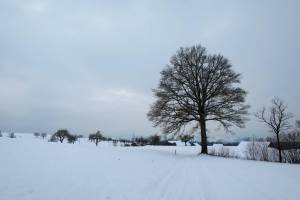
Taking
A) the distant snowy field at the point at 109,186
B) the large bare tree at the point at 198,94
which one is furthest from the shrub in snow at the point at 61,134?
the distant snowy field at the point at 109,186

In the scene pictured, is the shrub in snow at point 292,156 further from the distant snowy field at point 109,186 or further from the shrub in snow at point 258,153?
the distant snowy field at point 109,186

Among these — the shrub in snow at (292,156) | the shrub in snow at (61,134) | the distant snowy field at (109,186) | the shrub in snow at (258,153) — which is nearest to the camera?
the distant snowy field at (109,186)

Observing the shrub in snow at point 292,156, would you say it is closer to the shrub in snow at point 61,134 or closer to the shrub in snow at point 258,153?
the shrub in snow at point 258,153

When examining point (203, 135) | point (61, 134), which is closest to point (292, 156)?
point (203, 135)

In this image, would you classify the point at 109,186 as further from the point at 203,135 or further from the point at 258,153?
the point at 203,135

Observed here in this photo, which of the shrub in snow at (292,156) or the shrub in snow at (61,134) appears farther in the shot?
the shrub in snow at (61,134)

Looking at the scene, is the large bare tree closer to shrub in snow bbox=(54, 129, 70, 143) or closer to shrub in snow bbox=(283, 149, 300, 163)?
shrub in snow bbox=(283, 149, 300, 163)

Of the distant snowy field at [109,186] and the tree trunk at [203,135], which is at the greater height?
the tree trunk at [203,135]

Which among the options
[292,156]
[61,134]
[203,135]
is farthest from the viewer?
[61,134]

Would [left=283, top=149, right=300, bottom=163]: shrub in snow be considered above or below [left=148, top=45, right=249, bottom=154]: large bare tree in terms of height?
below

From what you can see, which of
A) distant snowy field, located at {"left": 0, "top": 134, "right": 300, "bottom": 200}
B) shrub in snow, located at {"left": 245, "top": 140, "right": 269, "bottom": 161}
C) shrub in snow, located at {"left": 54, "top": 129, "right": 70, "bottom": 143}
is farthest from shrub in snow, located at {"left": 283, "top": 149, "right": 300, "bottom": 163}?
shrub in snow, located at {"left": 54, "top": 129, "right": 70, "bottom": 143}

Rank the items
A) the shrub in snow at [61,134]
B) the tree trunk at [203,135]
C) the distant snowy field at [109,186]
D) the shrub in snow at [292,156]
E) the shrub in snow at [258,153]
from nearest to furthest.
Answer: the distant snowy field at [109,186], the shrub in snow at [292,156], the shrub in snow at [258,153], the tree trunk at [203,135], the shrub in snow at [61,134]

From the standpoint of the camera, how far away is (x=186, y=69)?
77.4ft

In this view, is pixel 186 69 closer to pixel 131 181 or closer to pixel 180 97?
pixel 180 97
